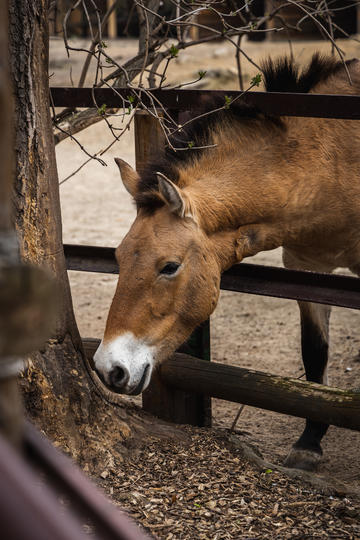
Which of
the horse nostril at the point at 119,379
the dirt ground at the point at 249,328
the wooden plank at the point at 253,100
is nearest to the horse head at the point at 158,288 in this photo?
the horse nostril at the point at 119,379

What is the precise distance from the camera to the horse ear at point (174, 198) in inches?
105

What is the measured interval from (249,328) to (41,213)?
3.30 metres

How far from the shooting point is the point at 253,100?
2947 millimetres

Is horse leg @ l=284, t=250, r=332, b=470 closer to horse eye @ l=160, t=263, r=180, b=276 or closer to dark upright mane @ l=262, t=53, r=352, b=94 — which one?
dark upright mane @ l=262, t=53, r=352, b=94

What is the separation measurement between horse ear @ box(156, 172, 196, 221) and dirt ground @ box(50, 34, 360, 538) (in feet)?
3.86

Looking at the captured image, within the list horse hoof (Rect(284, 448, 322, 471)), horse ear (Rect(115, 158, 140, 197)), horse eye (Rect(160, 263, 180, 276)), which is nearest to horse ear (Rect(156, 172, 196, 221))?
horse eye (Rect(160, 263, 180, 276))

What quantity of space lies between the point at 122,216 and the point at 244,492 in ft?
21.4

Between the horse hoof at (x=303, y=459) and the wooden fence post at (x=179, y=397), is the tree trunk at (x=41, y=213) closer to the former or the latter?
the wooden fence post at (x=179, y=397)

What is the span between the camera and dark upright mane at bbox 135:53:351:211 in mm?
2877

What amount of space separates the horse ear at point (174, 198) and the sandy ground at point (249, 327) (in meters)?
1.28

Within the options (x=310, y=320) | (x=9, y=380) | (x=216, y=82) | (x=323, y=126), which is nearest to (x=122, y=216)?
(x=310, y=320)

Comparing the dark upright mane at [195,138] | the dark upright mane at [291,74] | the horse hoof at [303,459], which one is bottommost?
the horse hoof at [303,459]

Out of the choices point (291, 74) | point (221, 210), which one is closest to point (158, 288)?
point (221, 210)

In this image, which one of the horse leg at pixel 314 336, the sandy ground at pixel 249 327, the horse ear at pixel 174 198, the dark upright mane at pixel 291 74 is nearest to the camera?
the horse ear at pixel 174 198
